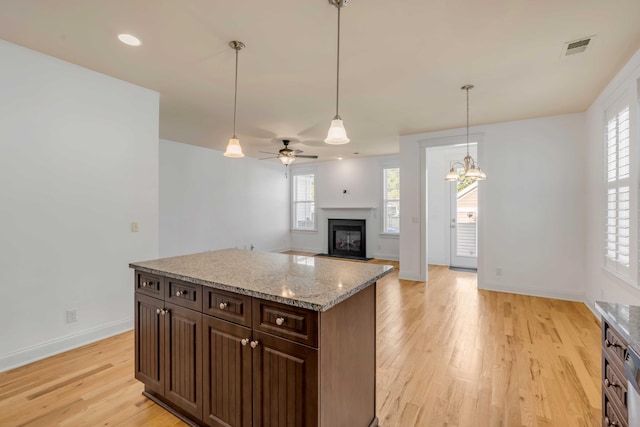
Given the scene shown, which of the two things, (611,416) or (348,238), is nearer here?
(611,416)

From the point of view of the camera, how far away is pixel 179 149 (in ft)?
20.1

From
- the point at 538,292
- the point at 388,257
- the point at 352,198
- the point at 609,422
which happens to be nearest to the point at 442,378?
the point at 609,422

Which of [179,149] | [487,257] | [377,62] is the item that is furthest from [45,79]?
[487,257]

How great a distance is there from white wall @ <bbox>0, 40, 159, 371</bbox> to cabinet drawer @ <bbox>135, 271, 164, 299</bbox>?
129 centimetres

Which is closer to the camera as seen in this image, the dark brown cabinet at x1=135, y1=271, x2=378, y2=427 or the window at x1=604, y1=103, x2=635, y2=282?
the dark brown cabinet at x1=135, y1=271, x2=378, y2=427

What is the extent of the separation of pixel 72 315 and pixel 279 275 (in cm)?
244

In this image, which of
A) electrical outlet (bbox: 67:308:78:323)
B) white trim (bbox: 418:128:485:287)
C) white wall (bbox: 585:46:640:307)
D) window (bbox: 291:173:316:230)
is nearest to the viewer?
white wall (bbox: 585:46:640:307)

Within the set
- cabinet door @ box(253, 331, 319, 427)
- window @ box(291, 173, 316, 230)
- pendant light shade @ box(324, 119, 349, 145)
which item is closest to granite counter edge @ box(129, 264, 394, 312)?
cabinet door @ box(253, 331, 319, 427)

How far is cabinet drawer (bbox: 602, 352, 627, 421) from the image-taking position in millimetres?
1128

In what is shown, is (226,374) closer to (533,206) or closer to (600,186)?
(600,186)

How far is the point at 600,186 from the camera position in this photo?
11.7 feet

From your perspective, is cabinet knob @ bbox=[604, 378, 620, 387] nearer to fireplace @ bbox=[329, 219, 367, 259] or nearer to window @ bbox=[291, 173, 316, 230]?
fireplace @ bbox=[329, 219, 367, 259]

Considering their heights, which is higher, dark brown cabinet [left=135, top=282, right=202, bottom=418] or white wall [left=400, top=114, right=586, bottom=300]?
white wall [left=400, top=114, right=586, bottom=300]

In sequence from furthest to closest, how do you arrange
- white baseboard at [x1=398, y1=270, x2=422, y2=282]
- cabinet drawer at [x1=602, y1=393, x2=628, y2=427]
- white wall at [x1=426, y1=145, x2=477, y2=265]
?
white wall at [x1=426, y1=145, x2=477, y2=265]
white baseboard at [x1=398, y1=270, x2=422, y2=282]
cabinet drawer at [x1=602, y1=393, x2=628, y2=427]
